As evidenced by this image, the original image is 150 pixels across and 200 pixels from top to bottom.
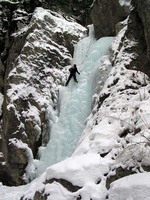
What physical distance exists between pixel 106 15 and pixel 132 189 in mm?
11159

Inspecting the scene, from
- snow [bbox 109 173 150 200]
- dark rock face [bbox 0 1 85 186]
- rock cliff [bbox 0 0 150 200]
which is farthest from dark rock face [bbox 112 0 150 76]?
snow [bbox 109 173 150 200]

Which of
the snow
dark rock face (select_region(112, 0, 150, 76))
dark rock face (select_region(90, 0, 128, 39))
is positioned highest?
dark rock face (select_region(90, 0, 128, 39))

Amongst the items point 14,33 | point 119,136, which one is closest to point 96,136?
point 119,136

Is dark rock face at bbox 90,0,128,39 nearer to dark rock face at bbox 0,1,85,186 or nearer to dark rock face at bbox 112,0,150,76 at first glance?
dark rock face at bbox 0,1,85,186

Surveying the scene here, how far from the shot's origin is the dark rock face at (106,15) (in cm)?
1405

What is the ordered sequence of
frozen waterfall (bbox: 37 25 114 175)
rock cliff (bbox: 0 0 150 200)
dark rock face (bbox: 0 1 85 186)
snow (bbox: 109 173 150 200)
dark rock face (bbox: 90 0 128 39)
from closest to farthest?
snow (bbox: 109 173 150 200)
rock cliff (bbox: 0 0 150 200)
frozen waterfall (bbox: 37 25 114 175)
dark rock face (bbox: 0 1 85 186)
dark rock face (bbox: 90 0 128 39)

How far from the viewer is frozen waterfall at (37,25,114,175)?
1137cm

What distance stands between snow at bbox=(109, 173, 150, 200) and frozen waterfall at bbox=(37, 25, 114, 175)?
6.28m

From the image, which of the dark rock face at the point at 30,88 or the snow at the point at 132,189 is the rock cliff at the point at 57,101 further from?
the snow at the point at 132,189

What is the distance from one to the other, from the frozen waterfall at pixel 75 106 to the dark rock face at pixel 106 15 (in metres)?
0.70

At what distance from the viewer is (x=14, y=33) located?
16891mm

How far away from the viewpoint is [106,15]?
48.2ft

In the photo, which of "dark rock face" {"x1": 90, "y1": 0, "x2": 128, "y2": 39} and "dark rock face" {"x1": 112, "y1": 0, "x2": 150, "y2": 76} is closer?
"dark rock face" {"x1": 112, "y1": 0, "x2": 150, "y2": 76}

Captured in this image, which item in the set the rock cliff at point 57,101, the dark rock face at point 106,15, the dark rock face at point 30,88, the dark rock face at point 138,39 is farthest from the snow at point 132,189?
the dark rock face at point 106,15
